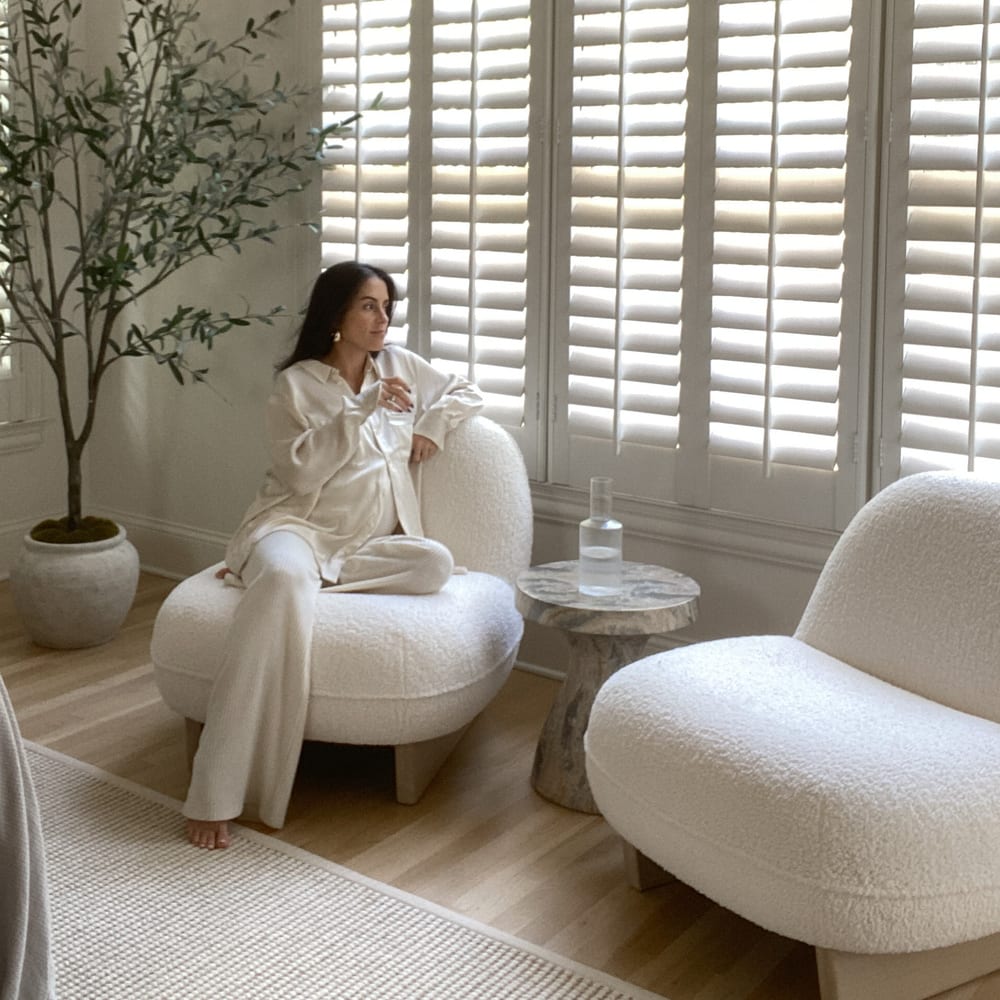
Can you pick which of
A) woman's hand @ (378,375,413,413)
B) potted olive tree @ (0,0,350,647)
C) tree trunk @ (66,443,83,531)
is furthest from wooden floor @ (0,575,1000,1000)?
woman's hand @ (378,375,413,413)

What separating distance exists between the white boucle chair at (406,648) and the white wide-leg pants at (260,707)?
0.16 ft

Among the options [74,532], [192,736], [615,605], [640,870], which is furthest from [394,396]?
[74,532]

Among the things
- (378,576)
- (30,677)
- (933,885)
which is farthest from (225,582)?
(933,885)

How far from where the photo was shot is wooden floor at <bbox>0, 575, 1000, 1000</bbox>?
2475 mm

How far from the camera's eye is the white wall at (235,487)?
3404mm

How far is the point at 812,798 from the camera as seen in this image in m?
2.17

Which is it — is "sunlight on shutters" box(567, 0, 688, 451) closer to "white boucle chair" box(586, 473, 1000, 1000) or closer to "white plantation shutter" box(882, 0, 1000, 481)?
"white plantation shutter" box(882, 0, 1000, 481)

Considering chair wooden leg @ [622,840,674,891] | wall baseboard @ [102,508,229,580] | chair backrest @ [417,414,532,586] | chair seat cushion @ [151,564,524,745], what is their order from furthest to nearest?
wall baseboard @ [102,508,229,580], chair backrest @ [417,414,532,586], chair seat cushion @ [151,564,524,745], chair wooden leg @ [622,840,674,891]

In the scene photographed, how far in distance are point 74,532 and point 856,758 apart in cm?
260

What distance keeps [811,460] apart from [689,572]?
0.46 metres

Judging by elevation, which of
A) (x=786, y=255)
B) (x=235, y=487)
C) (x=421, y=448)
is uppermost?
(x=786, y=255)

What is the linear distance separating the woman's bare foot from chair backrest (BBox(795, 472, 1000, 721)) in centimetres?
122

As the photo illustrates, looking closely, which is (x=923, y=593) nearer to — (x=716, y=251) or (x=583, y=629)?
(x=583, y=629)

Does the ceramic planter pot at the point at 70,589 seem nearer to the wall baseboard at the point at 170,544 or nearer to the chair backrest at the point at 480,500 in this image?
the wall baseboard at the point at 170,544
